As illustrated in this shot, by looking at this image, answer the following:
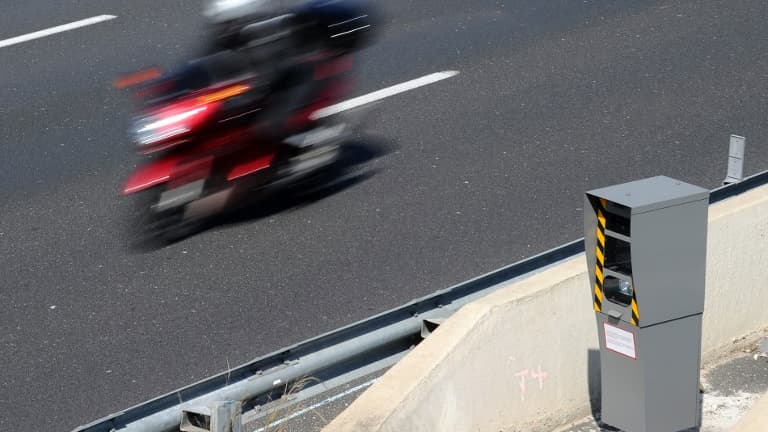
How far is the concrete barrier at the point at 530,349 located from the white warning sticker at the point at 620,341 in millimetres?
366

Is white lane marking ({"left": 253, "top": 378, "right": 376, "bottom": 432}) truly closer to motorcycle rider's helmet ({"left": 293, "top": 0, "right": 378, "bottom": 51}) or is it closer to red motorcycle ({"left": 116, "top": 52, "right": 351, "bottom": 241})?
red motorcycle ({"left": 116, "top": 52, "right": 351, "bottom": 241})

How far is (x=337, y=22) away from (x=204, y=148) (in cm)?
150

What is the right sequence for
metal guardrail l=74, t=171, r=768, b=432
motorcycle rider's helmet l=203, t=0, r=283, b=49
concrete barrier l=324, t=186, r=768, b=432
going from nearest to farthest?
metal guardrail l=74, t=171, r=768, b=432 → concrete barrier l=324, t=186, r=768, b=432 → motorcycle rider's helmet l=203, t=0, r=283, b=49

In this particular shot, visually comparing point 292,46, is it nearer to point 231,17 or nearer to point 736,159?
point 231,17

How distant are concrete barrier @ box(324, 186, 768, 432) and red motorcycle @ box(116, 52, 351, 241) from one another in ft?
9.20

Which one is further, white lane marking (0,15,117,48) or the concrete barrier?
white lane marking (0,15,117,48)

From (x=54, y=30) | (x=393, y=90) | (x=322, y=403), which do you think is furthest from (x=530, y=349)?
(x=54, y=30)

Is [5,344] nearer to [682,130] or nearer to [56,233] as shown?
[56,233]

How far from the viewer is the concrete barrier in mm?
5738

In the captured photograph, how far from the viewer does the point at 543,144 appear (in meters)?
10.2

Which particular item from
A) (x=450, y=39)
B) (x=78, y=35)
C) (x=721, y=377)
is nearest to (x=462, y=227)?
(x=721, y=377)

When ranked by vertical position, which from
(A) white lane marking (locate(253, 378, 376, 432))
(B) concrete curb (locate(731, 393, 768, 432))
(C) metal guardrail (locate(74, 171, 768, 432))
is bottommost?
(A) white lane marking (locate(253, 378, 376, 432))

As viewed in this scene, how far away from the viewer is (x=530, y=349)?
6.56 m

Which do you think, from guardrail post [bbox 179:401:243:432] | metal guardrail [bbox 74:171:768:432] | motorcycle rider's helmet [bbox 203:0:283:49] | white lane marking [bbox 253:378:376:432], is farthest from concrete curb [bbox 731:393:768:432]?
motorcycle rider's helmet [bbox 203:0:283:49]
